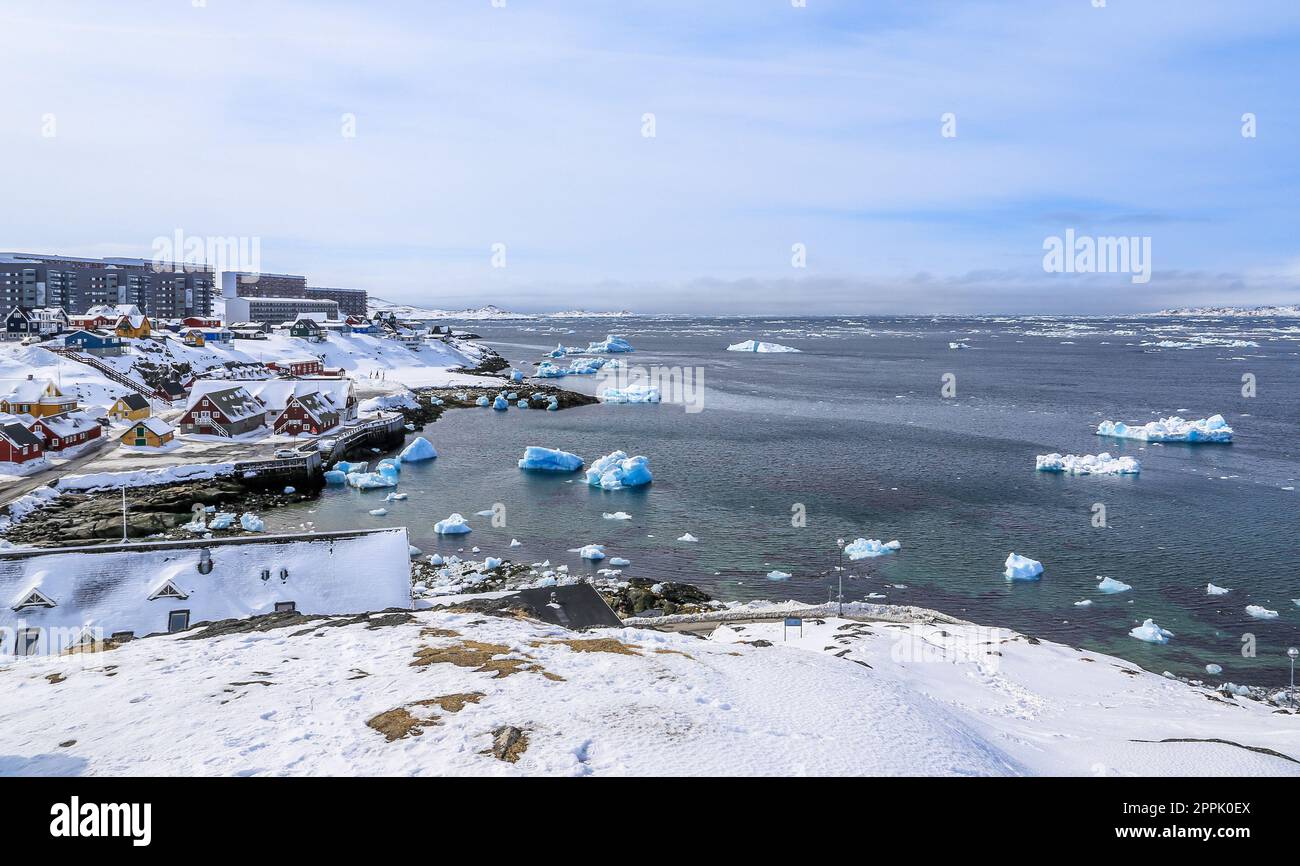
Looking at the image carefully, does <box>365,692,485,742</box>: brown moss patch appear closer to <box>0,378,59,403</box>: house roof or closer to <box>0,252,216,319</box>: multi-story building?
<box>0,378,59,403</box>: house roof

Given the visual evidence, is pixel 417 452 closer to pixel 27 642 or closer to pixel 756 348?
pixel 27 642

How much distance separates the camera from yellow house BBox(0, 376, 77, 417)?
42125 millimetres

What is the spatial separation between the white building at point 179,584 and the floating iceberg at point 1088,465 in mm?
36751

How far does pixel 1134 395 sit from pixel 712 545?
64.6 m

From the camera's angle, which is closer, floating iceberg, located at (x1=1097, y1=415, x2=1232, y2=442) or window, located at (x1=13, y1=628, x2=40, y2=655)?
window, located at (x1=13, y1=628, x2=40, y2=655)

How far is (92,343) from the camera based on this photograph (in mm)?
64500

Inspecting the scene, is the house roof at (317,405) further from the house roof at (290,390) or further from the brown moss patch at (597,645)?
the brown moss patch at (597,645)

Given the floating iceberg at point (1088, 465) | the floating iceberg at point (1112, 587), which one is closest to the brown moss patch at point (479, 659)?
the floating iceberg at point (1112, 587)

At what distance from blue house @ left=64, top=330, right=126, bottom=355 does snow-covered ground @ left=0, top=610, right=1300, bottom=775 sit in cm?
6238

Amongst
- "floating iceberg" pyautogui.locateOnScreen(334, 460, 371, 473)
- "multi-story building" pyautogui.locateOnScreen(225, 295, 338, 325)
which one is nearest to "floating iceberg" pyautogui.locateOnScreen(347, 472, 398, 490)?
"floating iceberg" pyautogui.locateOnScreen(334, 460, 371, 473)

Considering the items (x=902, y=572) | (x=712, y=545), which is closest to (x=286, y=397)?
(x=712, y=545)

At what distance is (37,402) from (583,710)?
1840 inches

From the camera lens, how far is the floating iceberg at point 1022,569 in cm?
2669
